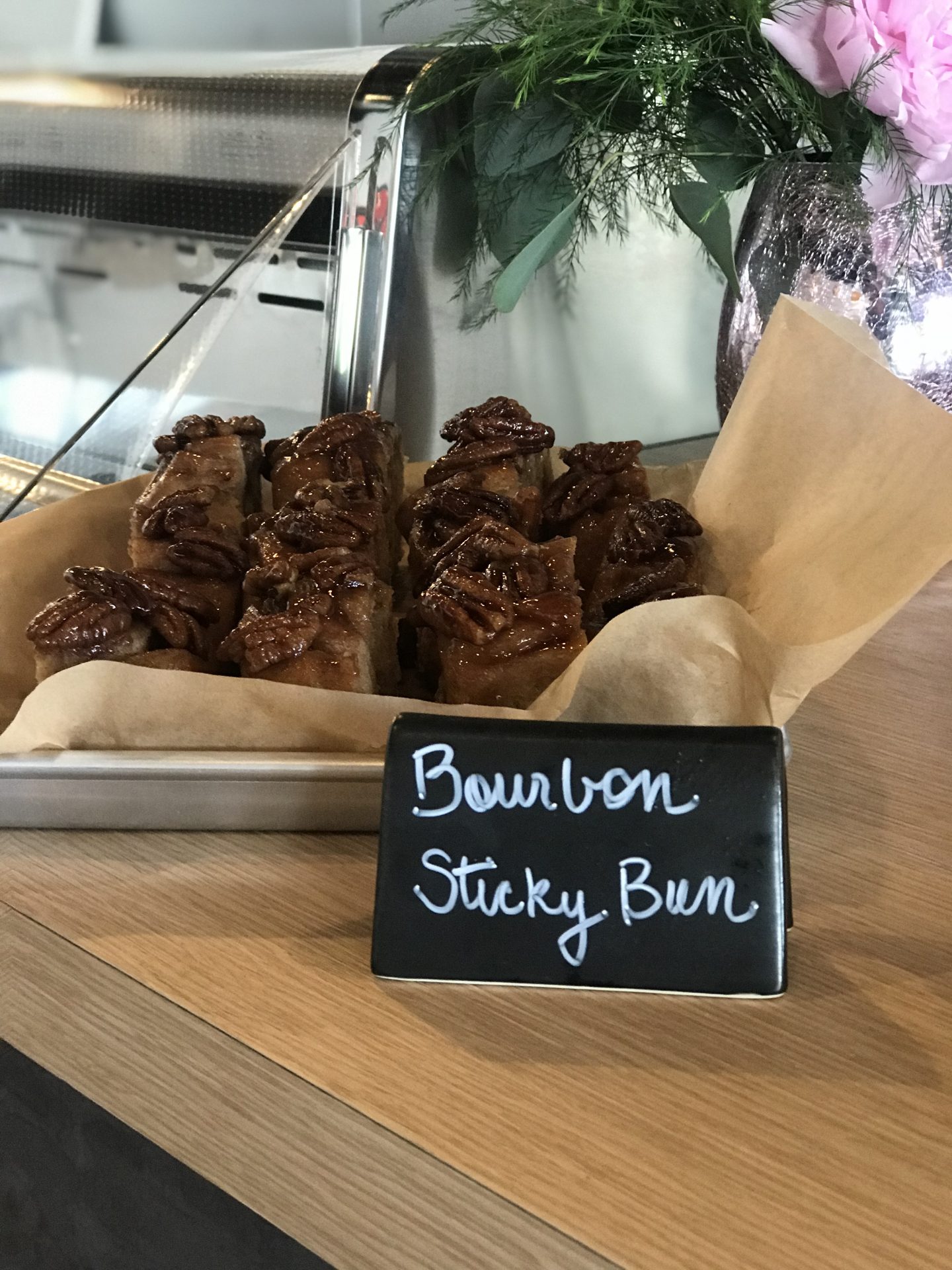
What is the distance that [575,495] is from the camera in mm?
1724

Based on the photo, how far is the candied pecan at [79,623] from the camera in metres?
1.21

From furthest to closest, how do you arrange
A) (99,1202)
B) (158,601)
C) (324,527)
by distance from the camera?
(324,527), (158,601), (99,1202)

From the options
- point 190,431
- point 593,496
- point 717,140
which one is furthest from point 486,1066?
point 717,140

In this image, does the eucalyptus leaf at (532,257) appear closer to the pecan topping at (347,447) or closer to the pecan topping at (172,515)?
the pecan topping at (347,447)

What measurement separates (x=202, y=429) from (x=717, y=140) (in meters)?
0.92

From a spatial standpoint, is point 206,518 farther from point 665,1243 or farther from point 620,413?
point 620,413

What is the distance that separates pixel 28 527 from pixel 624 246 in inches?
60.5

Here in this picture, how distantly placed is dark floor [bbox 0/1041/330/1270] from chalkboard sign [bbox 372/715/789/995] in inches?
11.3

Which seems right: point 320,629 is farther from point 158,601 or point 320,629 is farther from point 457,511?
point 457,511

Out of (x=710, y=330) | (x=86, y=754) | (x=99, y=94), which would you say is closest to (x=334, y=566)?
(x=86, y=754)

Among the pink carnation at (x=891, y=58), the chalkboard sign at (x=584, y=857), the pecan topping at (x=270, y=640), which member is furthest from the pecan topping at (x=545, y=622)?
the pink carnation at (x=891, y=58)

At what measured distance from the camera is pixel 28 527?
5.04 ft

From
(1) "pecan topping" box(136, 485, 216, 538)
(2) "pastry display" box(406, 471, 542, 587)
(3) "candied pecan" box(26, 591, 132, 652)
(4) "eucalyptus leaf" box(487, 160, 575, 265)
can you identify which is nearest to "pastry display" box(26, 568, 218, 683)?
(3) "candied pecan" box(26, 591, 132, 652)

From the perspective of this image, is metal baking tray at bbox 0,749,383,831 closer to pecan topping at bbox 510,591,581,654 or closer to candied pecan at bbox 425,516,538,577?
pecan topping at bbox 510,591,581,654
